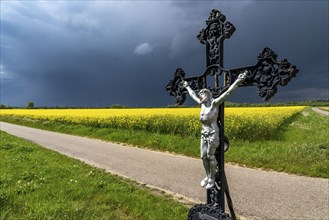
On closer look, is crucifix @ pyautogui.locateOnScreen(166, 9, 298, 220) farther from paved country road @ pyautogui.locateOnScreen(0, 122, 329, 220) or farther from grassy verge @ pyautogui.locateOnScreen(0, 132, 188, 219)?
paved country road @ pyautogui.locateOnScreen(0, 122, 329, 220)

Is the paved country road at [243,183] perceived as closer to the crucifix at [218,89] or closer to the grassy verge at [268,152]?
the grassy verge at [268,152]

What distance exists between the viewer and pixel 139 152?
12781mm

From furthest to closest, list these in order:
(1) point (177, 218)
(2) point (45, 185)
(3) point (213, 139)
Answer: (2) point (45, 185) < (1) point (177, 218) < (3) point (213, 139)

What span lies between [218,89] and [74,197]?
4050mm

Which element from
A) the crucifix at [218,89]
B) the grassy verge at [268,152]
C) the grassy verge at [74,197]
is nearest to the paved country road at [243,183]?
the grassy verge at [268,152]

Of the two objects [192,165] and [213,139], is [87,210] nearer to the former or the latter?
[213,139]

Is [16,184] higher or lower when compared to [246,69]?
lower

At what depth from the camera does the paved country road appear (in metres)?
5.98

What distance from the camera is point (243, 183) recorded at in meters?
7.70

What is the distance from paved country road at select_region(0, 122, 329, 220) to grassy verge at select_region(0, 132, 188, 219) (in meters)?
0.93

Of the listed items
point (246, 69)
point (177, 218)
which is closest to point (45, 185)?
point (177, 218)

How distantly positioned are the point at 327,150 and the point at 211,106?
8220 mm

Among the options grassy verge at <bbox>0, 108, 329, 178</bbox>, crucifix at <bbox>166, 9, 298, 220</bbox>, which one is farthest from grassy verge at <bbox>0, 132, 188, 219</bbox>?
grassy verge at <bbox>0, 108, 329, 178</bbox>

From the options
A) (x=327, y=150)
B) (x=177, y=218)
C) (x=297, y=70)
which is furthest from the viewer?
(x=327, y=150)
